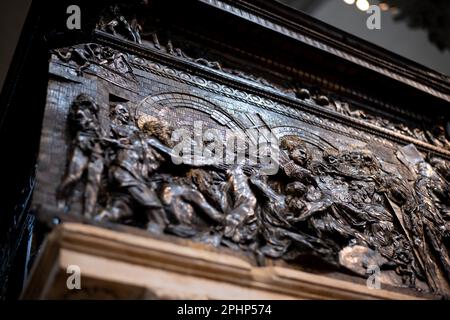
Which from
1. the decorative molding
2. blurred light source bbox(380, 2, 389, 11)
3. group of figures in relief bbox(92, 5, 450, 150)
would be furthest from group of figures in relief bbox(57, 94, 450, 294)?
blurred light source bbox(380, 2, 389, 11)

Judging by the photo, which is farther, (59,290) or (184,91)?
(184,91)

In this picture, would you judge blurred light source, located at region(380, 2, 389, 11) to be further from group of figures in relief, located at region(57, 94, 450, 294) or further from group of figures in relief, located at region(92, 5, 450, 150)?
group of figures in relief, located at region(57, 94, 450, 294)

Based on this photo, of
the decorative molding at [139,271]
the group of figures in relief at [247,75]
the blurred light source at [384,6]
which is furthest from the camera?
the blurred light source at [384,6]

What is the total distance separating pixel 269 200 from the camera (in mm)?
3580

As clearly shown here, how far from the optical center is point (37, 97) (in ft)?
13.6

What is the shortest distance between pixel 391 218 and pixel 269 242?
1.38 m

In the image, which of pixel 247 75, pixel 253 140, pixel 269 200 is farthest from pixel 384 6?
pixel 269 200

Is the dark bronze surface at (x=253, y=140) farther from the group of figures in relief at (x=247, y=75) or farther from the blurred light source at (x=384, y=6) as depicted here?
the blurred light source at (x=384, y=6)

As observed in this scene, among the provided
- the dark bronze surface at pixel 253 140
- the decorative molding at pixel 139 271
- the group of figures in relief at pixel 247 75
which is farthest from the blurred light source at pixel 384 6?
the decorative molding at pixel 139 271

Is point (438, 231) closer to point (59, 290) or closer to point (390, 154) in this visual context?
point (390, 154)

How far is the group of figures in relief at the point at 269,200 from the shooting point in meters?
2.99

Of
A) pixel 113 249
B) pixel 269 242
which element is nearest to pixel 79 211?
pixel 113 249

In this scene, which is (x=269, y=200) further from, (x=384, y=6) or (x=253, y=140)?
(x=384, y=6)

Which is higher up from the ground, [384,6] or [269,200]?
[384,6]
